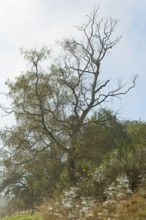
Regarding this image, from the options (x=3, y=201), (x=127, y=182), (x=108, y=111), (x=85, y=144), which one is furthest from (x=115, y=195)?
(x=3, y=201)

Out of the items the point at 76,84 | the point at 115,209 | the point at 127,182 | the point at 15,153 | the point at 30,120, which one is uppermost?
the point at 76,84

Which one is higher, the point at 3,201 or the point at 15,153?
the point at 15,153

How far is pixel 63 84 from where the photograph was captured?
24.8 meters

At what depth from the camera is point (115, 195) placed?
13180 mm

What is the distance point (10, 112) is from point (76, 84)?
4.54 meters

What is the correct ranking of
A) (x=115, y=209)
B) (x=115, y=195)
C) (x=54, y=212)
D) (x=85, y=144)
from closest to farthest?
(x=115, y=209) < (x=115, y=195) < (x=54, y=212) < (x=85, y=144)

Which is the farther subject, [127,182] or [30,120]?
[30,120]

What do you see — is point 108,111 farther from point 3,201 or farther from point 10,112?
point 3,201

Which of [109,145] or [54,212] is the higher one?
[109,145]

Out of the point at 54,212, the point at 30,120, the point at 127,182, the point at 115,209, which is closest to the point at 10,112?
the point at 30,120

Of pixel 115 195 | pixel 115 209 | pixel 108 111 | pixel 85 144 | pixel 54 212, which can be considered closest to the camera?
pixel 115 209

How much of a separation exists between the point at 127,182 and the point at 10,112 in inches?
484

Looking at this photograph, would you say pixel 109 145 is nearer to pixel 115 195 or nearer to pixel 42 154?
pixel 42 154

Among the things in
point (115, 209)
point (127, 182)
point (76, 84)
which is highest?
point (76, 84)
